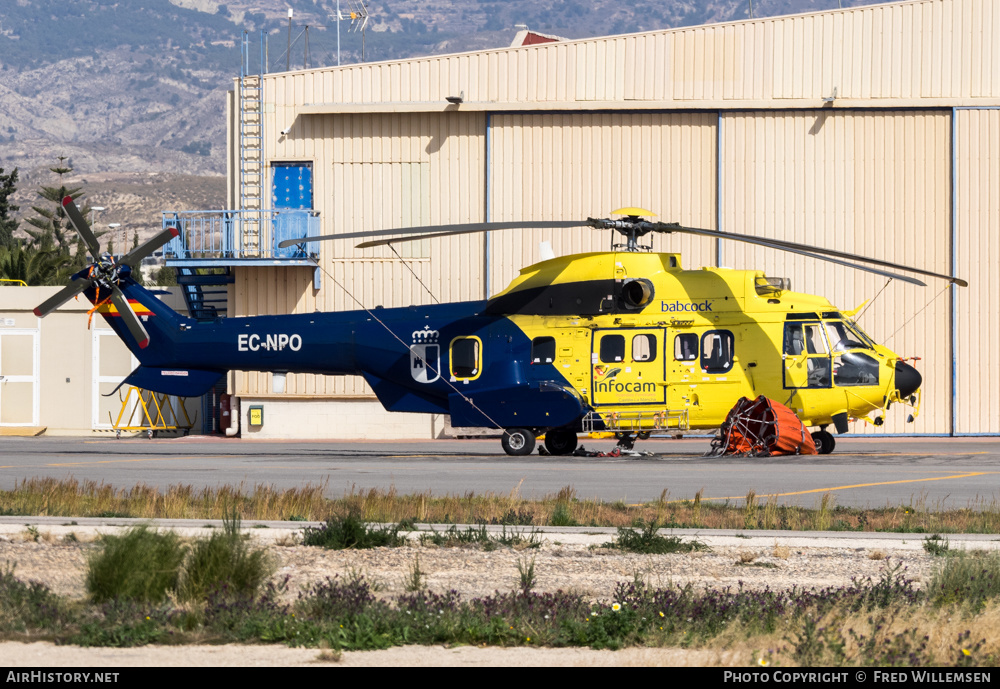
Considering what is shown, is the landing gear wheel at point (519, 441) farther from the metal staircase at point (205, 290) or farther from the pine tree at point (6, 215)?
the pine tree at point (6, 215)

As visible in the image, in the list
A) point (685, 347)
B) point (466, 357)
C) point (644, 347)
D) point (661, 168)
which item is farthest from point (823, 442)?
point (661, 168)

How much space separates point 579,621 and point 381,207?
27.0m

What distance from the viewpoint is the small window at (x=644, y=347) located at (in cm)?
2262

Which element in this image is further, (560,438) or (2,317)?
(2,317)

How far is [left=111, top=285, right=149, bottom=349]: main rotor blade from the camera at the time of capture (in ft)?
80.9

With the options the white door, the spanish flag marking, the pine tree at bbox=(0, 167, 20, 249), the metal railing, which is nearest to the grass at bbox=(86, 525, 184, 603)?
the spanish flag marking

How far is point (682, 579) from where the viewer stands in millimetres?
9758

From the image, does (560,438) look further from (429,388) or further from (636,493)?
(636,493)

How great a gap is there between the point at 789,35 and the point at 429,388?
56.5 ft

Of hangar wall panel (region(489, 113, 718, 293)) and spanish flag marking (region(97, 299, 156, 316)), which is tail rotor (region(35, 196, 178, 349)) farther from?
hangar wall panel (region(489, 113, 718, 293))

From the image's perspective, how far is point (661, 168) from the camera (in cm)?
3353

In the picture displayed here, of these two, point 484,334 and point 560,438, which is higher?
point 484,334
